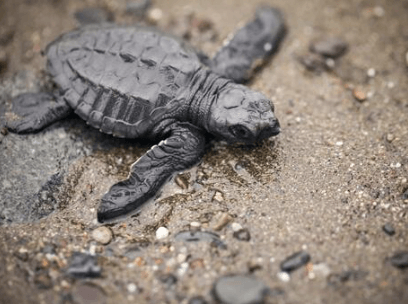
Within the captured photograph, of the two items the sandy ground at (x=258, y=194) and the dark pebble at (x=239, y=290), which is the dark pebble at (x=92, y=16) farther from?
the dark pebble at (x=239, y=290)

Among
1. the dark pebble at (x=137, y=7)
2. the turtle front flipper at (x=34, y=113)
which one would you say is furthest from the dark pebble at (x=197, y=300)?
the dark pebble at (x=137, y=7)

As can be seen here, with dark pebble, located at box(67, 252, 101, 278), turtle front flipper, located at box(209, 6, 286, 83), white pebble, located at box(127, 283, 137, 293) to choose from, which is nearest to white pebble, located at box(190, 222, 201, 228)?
white pebble, located at box(127, 283, 137, 293)

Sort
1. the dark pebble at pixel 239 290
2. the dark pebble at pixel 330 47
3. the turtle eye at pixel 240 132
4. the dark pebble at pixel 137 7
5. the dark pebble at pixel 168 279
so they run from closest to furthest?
the dark pebble at pixel 239 290
the dark pebble at pixel 168 279
the turtle eye at pixel 240 132
the dark pebble at pixel 330 47
the dark pebble at pixel 137 7

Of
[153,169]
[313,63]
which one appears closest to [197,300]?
[153,169]

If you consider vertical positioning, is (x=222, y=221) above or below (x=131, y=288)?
above

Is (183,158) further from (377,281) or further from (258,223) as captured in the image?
(377,281)

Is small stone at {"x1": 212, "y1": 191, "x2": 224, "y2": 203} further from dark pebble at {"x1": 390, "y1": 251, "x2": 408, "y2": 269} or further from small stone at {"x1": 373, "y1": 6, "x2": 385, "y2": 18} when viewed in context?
small stone at {"x1": 373, "y1": 6, "x2": 385, "y2": 18}

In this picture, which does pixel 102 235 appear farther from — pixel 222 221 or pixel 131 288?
pixel 222 221
